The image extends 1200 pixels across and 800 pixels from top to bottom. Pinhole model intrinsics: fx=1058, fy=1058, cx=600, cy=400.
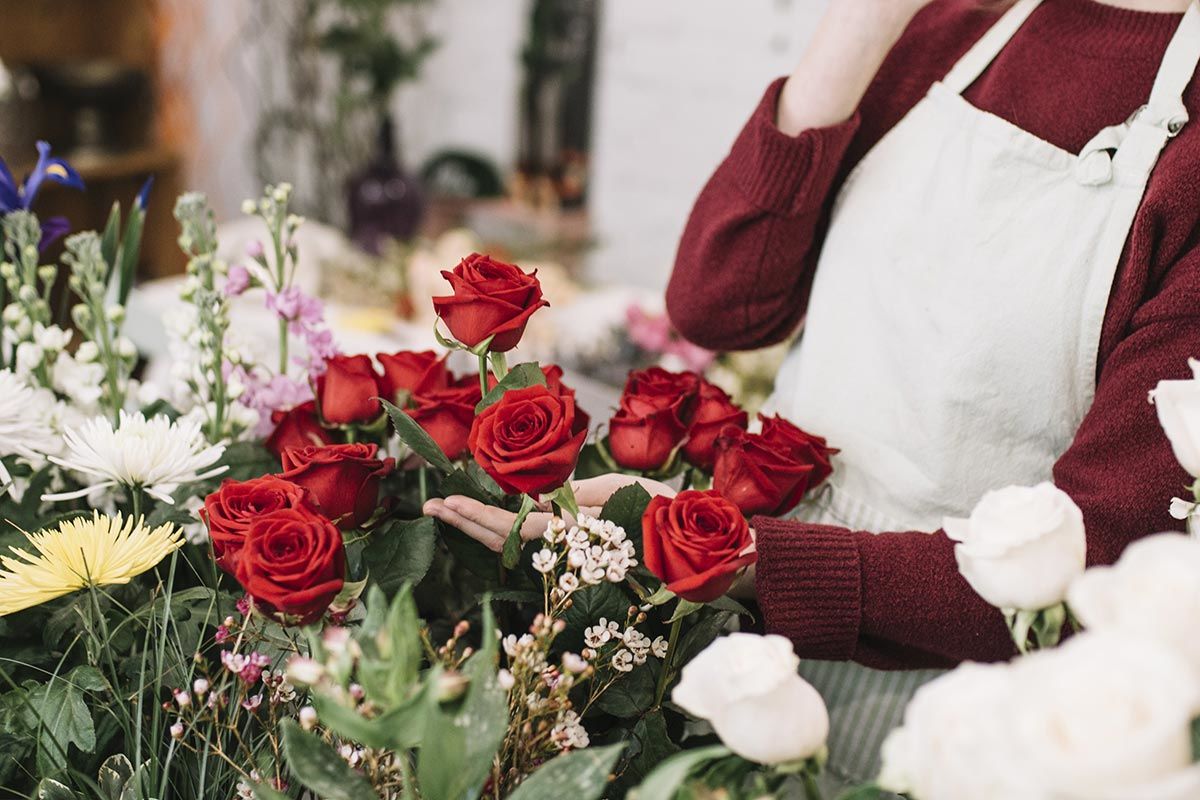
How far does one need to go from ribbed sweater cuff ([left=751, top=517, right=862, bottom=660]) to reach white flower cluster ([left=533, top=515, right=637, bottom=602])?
4.8 inches

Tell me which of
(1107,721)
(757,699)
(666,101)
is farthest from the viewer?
(666,101)

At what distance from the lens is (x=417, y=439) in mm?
637

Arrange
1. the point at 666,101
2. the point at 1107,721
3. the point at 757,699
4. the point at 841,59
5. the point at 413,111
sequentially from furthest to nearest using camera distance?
the point at 413,111 < the point at 666,101 < the point at 841,59 < the point at 757,699 < the point at 1107,721

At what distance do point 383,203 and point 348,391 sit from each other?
6.95ft

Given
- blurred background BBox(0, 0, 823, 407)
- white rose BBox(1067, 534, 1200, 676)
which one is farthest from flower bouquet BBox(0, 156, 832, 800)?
blurred background BBox(0, 0, 823, 407)

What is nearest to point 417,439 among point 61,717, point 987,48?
point 61,717

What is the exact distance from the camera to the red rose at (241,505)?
55 centimetres

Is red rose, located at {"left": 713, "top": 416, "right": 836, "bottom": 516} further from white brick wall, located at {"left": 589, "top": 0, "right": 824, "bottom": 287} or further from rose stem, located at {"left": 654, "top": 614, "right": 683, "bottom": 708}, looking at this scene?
white brick wall, located at {"left": 589, "top": 0, "right": 824, "bottom": 287}

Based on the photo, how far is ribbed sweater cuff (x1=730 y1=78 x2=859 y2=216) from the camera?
86 centimetres

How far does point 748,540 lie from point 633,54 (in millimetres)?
2364

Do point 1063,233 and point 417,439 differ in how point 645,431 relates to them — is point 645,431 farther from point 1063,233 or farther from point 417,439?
point 1063,233

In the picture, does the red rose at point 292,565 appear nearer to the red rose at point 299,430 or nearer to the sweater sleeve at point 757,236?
the red rose at point 299,430

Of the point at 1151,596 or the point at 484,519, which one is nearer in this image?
the point at 1151,596

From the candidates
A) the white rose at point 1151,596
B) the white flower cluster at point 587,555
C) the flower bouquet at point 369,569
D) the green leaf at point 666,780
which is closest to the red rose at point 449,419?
the flower bouquet at point 369,569
